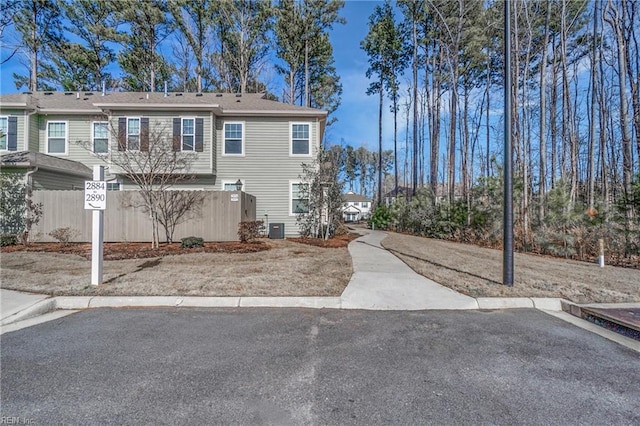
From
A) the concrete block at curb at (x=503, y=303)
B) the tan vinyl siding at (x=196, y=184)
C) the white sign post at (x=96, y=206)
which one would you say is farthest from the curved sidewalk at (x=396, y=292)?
the tan vinyl siding at (x=196, y=184)

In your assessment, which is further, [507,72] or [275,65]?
[275,65]

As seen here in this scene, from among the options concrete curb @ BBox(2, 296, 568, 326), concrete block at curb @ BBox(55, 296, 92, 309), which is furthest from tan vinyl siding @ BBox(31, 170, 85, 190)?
concrete curb @ BBox(2, 296, 568, 326)

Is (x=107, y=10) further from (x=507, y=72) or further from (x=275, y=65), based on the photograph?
(x=507, y=72)

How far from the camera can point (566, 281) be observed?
19.7 ft

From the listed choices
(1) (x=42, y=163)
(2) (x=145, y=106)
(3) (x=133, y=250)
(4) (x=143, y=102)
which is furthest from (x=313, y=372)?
(4) (x=143, y=102)

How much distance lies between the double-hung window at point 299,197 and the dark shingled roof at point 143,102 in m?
3.58

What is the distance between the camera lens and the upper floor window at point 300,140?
1414cm

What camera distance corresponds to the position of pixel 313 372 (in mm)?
2711

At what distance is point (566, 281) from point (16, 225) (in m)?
Result: 16.6

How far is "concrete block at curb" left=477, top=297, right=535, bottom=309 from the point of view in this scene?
4762 mm

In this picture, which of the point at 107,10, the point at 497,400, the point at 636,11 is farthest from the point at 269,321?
the point at 107,10

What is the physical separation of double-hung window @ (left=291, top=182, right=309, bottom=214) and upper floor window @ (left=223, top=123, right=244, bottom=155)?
10.2 ft

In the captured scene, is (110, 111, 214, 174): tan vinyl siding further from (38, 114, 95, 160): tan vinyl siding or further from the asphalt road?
the asphalt road

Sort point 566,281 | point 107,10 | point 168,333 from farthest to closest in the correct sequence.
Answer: point 107,10, point 566,281, point 168,333
